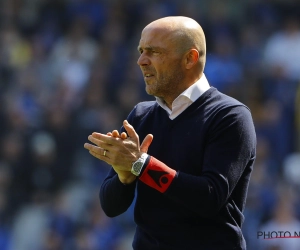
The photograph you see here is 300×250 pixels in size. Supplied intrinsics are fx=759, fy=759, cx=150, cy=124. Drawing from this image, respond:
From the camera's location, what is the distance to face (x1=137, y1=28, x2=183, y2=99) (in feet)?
10.9

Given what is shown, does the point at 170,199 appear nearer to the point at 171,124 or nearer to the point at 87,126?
the point at 171,124

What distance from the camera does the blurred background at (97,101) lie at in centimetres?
824

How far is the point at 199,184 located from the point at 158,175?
17 centimetres

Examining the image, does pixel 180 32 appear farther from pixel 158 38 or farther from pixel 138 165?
pixel 138 165

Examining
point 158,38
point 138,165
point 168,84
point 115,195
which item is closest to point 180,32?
point 158,38

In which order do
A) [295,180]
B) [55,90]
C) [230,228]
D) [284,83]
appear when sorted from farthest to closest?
[55,90]
[284,83]
[295,180]
[230,228]

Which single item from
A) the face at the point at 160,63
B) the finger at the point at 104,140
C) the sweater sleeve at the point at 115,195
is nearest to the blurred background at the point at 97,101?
the sweater sleeve at the point at 115,195

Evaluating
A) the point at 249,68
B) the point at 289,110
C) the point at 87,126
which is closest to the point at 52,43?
the point at 87,126

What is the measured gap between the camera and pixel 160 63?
3334mm

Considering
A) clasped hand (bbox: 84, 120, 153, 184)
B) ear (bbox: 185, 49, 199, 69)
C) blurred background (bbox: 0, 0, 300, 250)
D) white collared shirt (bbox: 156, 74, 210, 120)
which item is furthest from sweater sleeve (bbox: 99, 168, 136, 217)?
blurred background (bbox: 0, 0, 300, 250)

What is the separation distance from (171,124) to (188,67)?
26 cm

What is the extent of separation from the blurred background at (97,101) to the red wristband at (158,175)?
13.4ft

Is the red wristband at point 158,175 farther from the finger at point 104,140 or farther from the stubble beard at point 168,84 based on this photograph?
the stubble beard at point 168,84

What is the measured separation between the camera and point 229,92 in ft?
28.1
